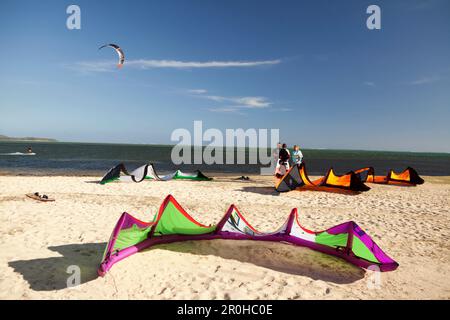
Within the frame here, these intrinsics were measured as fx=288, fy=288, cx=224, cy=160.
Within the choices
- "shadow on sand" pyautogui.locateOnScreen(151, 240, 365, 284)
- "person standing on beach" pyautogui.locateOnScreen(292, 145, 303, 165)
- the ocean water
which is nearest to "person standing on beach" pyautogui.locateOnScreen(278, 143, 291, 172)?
"person standing on beach" pyautogui.locateOnScreen(292, 145, 303, 165)

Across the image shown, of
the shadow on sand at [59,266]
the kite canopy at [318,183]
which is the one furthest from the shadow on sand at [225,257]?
the kite canopy at [318,183]

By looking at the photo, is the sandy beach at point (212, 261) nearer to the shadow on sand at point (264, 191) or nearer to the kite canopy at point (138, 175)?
the shadow on sand at point (264, 191)

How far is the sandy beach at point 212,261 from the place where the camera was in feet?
14.2

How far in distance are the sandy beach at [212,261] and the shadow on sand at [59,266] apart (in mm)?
16

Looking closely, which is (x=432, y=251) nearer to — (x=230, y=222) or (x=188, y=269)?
(x=230, y=222)

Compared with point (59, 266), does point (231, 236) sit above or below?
above

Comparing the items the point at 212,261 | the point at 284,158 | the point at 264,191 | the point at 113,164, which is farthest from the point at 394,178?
the point at 113,164

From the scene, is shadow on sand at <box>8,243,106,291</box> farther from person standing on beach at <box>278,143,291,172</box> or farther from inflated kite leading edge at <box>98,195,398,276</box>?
person standing on beach at <box>278,143,291,172</box>

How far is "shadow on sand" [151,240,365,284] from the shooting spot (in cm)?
500

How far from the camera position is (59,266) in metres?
5.02

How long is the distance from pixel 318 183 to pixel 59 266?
12229 mm

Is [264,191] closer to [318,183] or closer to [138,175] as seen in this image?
[318,183]

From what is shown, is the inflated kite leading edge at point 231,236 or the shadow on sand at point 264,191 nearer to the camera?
the inflated kite leading edge at point 231,236
